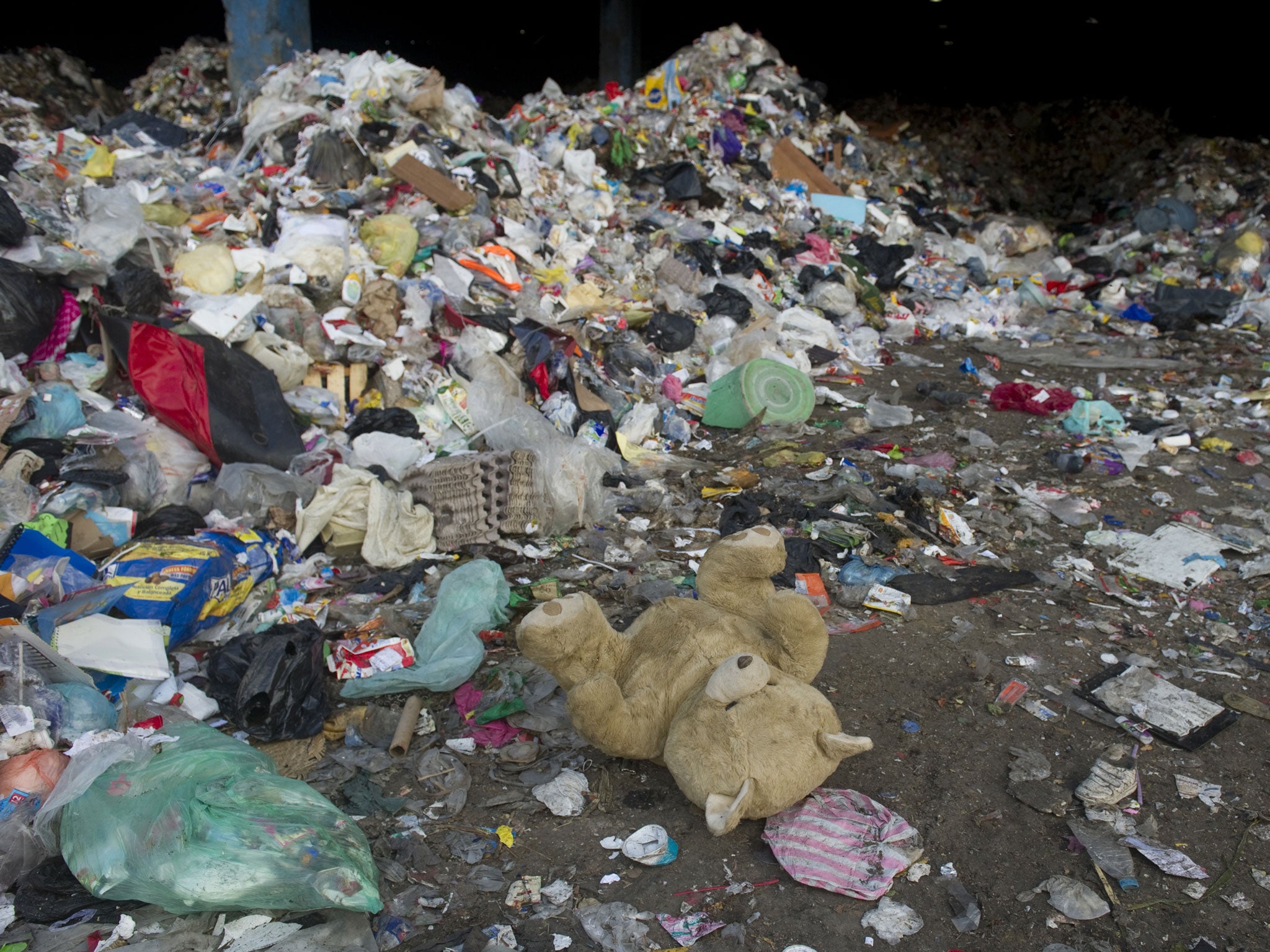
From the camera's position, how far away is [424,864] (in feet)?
6.95

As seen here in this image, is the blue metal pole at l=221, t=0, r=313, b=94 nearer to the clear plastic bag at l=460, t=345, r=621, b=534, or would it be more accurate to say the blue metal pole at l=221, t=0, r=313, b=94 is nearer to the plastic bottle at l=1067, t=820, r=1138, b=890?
the clear plastic bag at l=460, t=345, r=621, b=534

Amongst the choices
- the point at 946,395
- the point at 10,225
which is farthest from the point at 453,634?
the point at 946,395

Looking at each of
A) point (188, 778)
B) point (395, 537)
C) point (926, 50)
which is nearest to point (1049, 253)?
point (926, 50)

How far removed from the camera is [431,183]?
18.7 ft

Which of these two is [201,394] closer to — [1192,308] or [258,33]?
[258,33]

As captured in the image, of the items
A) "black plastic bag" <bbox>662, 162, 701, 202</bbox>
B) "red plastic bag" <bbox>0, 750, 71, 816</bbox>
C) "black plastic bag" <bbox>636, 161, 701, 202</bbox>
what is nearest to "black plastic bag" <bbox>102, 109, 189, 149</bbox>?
"black plastic bag" <bbox>636, 161, 701, 202</bbox>

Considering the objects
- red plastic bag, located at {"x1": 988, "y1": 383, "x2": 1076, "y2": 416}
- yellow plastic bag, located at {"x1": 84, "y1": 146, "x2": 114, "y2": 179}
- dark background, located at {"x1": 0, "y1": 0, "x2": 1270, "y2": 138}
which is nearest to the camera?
red plastic bag, located at {"x1": 988, "y1": 383, "x2": 1076, "y2": 416}

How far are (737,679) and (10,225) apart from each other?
12.7ft

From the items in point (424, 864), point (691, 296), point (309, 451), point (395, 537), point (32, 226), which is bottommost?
point (424, 864)

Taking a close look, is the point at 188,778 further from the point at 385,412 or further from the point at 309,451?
the point at 385,412

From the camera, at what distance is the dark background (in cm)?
1097

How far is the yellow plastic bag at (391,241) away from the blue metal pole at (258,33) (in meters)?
4.05

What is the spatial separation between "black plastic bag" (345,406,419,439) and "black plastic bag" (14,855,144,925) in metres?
2.49

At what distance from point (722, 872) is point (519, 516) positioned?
6.63ft
